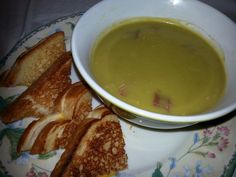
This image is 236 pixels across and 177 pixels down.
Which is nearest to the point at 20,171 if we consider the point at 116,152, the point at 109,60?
the point at 116,152

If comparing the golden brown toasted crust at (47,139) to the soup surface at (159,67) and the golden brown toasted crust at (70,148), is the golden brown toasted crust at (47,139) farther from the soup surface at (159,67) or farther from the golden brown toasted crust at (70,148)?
the soup surface at (159,67)

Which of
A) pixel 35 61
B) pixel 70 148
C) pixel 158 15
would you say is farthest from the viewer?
pixel 158 15

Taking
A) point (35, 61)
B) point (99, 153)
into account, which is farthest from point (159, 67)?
point (35, 61)

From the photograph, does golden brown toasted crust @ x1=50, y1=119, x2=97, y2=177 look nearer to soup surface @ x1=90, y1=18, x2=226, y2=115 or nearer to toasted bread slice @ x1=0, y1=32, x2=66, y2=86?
soup surface @ x1=90, y1=18, x2=226, y2=115

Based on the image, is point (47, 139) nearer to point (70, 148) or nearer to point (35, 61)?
point (70, 148)

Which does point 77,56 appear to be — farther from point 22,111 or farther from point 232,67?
point 232,67

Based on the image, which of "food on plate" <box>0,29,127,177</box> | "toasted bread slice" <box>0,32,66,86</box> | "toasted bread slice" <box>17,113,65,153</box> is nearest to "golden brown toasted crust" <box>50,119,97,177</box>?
"food on plate" <box>0,29,127,177</box>

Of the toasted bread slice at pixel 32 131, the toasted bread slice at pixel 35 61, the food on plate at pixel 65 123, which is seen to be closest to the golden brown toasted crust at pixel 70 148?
the food on plate at pixel 65 123
